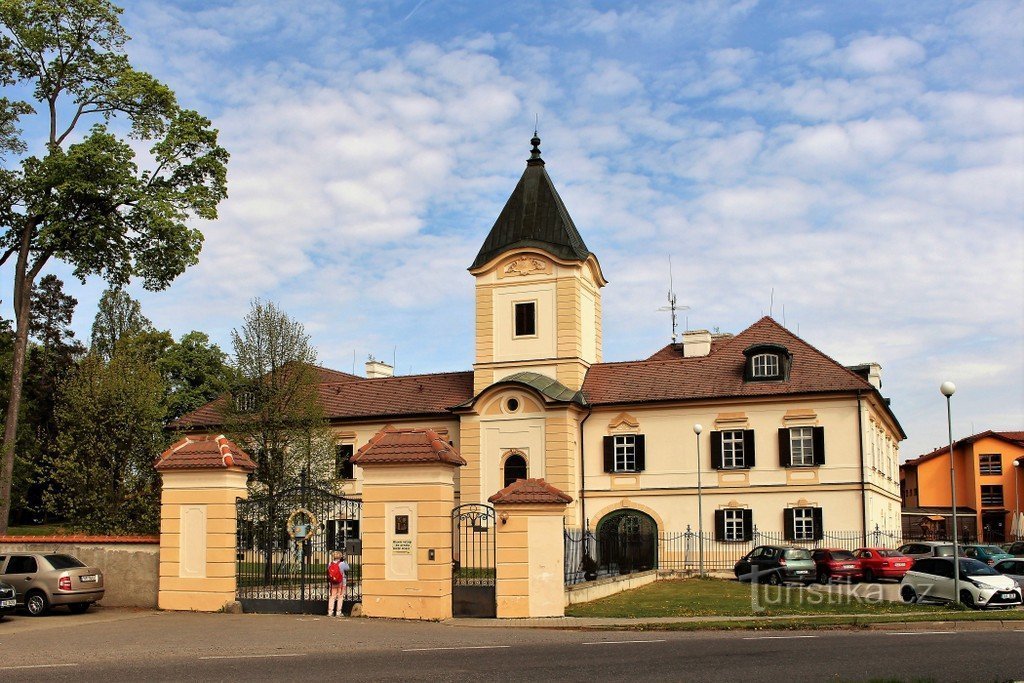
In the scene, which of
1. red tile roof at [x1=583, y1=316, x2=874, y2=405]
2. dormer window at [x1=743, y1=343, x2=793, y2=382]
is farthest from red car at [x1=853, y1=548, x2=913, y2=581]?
dormer window at [x1=743, y1=343, x2=793, y2=382]

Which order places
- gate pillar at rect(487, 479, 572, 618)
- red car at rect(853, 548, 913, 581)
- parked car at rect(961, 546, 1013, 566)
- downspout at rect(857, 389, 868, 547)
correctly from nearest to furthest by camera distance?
1. gate pillar at rect(487, 479, 572, 618)
2. red car at rect(853, 548, 913, 581)
3. parked car at rect(961, 546, 1013, 566)
4. downspout at rect(857, 389, 868, 547)

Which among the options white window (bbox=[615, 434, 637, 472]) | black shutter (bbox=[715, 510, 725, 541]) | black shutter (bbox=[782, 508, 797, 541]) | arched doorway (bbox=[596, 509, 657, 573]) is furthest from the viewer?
white window (bbox=[615, 434, 637, 472])

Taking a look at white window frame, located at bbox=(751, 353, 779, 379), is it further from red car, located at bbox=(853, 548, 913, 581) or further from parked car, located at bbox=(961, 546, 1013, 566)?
red car, located at bbox=(853, 548, 913, 581)

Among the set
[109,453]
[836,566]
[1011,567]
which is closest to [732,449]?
[836,566]

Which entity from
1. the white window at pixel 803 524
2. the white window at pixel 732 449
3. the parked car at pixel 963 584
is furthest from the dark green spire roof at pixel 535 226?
the parked car at pixel 963 584

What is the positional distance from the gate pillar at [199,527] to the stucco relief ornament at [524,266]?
878 inches

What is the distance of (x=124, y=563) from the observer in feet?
70.5

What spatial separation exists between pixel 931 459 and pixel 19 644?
246 feet

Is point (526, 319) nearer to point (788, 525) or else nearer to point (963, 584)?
point (788, 525)

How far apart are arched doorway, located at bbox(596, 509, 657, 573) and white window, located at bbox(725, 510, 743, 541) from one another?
2715mm

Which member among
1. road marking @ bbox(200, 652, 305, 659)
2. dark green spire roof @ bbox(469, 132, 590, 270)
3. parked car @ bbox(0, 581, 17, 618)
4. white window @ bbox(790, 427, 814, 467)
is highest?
dark green spire roof @ bbox(469, 132, 590, 270)

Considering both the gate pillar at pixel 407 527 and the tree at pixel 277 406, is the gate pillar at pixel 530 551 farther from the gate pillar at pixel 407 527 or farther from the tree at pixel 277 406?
the tree at pixel 277 406

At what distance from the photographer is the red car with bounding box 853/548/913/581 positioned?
3098 cm

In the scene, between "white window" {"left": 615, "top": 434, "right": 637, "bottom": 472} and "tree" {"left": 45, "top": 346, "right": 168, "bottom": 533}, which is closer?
A: "tree" {"left": 45, "top": 346, "right": 168, "bottom": 533}
